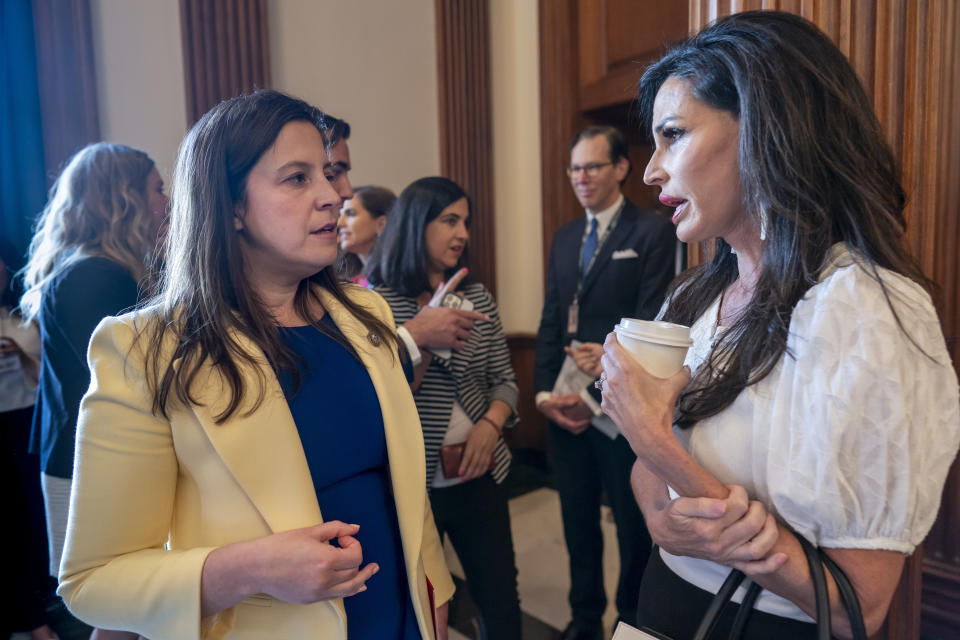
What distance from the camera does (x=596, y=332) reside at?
100 inches

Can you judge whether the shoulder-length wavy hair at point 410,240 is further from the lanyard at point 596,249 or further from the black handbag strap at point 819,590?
the black handbag strap at point 819,590

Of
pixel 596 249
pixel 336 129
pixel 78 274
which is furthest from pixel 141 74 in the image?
pixel 596 249

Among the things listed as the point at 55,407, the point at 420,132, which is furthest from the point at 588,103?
the point at 55,407

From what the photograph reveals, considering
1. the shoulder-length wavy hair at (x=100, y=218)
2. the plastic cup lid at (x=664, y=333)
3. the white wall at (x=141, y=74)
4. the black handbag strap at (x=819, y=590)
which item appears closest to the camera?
the black handbag strap at (x=819, y=590)

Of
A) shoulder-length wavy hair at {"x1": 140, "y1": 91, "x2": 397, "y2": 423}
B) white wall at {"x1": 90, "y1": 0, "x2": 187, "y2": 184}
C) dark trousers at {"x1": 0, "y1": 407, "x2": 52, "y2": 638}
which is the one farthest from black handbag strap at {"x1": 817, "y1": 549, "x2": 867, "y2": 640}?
white wall at {"x1": 90, "y1": 0, "x2": 187, "y2": 184}

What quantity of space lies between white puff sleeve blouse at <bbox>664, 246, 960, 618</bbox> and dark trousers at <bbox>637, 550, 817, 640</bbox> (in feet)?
0.57

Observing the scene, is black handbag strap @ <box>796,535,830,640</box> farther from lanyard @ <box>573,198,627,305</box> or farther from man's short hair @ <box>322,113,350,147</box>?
lanyard @ <box>573,198,627,305</box>

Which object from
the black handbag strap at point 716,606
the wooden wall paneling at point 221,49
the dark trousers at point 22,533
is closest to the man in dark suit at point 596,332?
the black handbag strap at point 716,606

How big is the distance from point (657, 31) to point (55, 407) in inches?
151

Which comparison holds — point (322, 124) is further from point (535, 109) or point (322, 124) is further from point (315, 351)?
point (535, 109)

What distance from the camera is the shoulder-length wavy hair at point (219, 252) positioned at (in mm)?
1027

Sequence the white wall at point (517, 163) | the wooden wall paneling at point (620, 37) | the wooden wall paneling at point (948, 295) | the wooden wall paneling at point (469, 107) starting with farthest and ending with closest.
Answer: the white wall at point (517, 163) < the wooden wall paneling at point (469, 107) < the wooden wall paneling at point (620, 37) < the wooden wall paneling at point (948, 295)

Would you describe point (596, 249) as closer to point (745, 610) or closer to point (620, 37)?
point (745, 610)

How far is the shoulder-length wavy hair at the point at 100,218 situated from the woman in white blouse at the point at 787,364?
1785 mm
